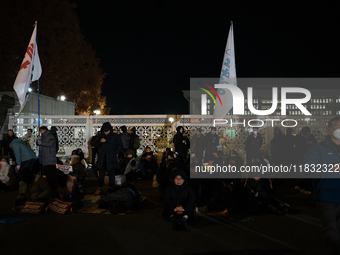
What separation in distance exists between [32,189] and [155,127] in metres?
7.97

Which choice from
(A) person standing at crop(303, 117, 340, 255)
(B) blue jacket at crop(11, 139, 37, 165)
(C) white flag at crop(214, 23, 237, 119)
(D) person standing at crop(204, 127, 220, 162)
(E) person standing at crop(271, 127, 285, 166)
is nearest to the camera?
(A) person standing at crop(303, 117, 340, 255)

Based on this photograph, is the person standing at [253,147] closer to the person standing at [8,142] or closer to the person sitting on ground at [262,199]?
the person sitting on ground at [262,199]

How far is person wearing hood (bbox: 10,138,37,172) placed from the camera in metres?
8.00

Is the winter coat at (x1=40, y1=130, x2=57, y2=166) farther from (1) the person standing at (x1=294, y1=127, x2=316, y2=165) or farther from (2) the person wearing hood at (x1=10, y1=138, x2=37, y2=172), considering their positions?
(1) the person standing at (x1=294, y1=127, x2=316, y2=165)

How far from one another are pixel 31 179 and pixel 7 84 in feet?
63.0

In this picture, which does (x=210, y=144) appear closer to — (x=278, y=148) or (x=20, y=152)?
(x=278, y=148)

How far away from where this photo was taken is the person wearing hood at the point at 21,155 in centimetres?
800

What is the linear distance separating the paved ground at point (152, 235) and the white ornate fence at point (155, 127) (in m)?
7.11

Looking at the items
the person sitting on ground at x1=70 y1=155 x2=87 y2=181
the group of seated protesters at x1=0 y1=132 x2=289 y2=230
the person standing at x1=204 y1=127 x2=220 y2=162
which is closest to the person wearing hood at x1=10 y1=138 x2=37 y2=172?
the person sitting on ground at x1=70 y1=155 x2=87 y2=181

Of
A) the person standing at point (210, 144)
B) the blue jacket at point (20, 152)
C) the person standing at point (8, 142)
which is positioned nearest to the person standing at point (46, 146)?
the blue jacket at point (20, 152)

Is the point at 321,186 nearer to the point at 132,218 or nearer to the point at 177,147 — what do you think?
the point at 132,218

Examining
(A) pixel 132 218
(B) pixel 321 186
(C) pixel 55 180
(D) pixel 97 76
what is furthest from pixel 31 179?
(D) pixel 97 76

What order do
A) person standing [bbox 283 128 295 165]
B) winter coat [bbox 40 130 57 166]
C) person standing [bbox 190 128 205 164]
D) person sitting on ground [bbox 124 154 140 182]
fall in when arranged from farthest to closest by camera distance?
person standing [bbox 190 128 205 164] → person standing [bbox 283 128 295 165] → person sitting on ground [bbox 124 154 140 182] → winter coat [bbox 40 130 57 166]

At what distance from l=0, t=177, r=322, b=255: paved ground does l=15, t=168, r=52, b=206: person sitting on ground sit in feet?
1.54
